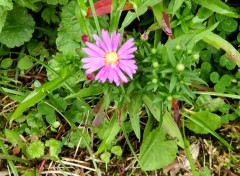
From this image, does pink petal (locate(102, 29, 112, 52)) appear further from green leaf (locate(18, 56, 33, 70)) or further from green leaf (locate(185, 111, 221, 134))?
green leaf (locate(18, 56, 33, 70))

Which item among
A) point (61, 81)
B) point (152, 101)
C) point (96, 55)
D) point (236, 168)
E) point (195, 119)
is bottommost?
point (236, 168)

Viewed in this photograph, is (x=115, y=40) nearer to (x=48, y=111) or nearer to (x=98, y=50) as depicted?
(x=98, y=50)

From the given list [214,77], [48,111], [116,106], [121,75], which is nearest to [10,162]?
[48,111]

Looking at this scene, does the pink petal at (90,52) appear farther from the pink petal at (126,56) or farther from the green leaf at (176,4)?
the green leaf at (176,4)

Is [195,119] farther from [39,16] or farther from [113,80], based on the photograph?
[39,16]

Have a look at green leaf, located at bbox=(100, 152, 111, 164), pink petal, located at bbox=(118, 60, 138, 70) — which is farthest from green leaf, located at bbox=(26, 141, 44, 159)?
pink petal, located at bbox=(118, 60, 138, 70)

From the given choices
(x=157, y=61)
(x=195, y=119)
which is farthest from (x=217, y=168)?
(x=157, y=61)

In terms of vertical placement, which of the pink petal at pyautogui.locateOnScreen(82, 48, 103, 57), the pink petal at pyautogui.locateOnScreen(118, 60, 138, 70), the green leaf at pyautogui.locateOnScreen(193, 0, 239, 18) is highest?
the green leaf at pyautogui.locateOnScreen(193, 0, 239, 18)
